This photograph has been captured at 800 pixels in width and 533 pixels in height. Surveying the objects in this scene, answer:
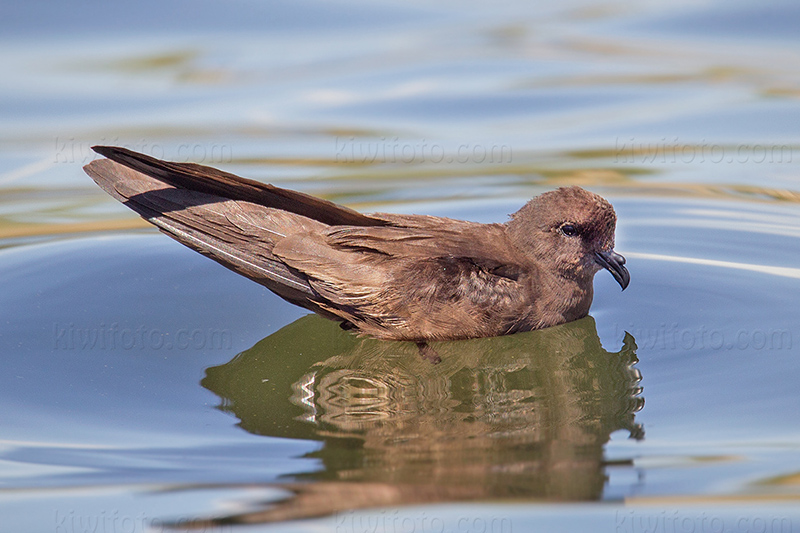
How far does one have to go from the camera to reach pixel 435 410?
16.1 feet

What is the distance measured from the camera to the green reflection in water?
4062 millimetres

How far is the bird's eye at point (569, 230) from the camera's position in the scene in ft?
19.6

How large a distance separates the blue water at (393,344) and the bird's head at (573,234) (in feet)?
1.25

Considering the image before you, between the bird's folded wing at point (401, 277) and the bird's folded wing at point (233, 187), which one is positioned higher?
the bird's folded wing at point (233, 187)

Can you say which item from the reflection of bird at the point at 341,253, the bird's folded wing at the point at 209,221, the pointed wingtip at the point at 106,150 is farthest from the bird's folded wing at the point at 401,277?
the pointed wingtip at the point at 106,150

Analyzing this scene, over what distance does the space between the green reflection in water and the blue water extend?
2 cm

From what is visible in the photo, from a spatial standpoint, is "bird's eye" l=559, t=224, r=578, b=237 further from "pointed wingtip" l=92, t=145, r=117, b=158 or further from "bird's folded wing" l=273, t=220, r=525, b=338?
"pointed wingtip" l=92, t=145, r=117, b=158

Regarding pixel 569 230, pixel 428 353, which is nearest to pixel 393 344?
pixel 428 353

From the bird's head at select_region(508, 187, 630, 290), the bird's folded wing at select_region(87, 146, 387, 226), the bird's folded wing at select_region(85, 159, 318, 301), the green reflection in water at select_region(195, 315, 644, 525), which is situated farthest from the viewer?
the bird's head at select_region(508, 187, 630, 290)

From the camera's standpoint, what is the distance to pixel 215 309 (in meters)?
6.20

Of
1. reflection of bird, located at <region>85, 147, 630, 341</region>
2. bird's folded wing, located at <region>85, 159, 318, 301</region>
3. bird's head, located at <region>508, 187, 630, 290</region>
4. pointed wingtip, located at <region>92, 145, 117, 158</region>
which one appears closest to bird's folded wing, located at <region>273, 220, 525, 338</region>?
reflection of bird, located at <region>85, 147, 630, 341</region>

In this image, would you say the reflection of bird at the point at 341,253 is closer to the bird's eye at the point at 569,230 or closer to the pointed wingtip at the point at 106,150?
the pointed wingtip at the point at 106,150

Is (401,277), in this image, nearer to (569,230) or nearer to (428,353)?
(428,353)

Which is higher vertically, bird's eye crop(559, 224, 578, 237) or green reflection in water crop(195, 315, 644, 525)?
bird's eye crop(559, 224, 578, 237)
